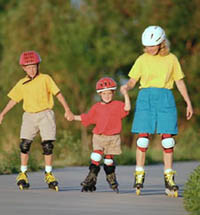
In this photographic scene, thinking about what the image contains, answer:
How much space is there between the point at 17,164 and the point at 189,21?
57.3ft

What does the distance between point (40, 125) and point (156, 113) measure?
1.57m

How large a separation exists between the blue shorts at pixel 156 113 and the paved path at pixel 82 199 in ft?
2.60

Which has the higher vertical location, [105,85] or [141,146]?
[105,85]

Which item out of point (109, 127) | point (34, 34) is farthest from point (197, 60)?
point (109, 127)

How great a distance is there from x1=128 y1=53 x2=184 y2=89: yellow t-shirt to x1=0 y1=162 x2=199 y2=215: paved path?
1.34 meters

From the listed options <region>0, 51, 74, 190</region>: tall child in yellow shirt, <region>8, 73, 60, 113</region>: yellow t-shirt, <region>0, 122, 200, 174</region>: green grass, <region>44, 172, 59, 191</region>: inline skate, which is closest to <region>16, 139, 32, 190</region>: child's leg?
<region>0, 51, 74, 190</region>: tall child in yellow shirt

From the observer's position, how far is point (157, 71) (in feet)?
35.1

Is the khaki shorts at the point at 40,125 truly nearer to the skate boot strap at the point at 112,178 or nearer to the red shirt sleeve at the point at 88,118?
the red shirt sleeve at the point at 88,118

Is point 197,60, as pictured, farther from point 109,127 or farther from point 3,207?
point 3,207

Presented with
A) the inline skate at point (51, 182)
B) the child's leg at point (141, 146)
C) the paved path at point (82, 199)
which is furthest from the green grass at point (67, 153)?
the child's leg at point (141, 146)

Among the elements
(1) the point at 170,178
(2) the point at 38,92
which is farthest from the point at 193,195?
(2) the point at 38,92

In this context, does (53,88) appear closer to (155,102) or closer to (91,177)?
(91,177)

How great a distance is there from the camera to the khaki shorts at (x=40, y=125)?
37.2 feet

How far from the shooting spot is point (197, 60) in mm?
29844
